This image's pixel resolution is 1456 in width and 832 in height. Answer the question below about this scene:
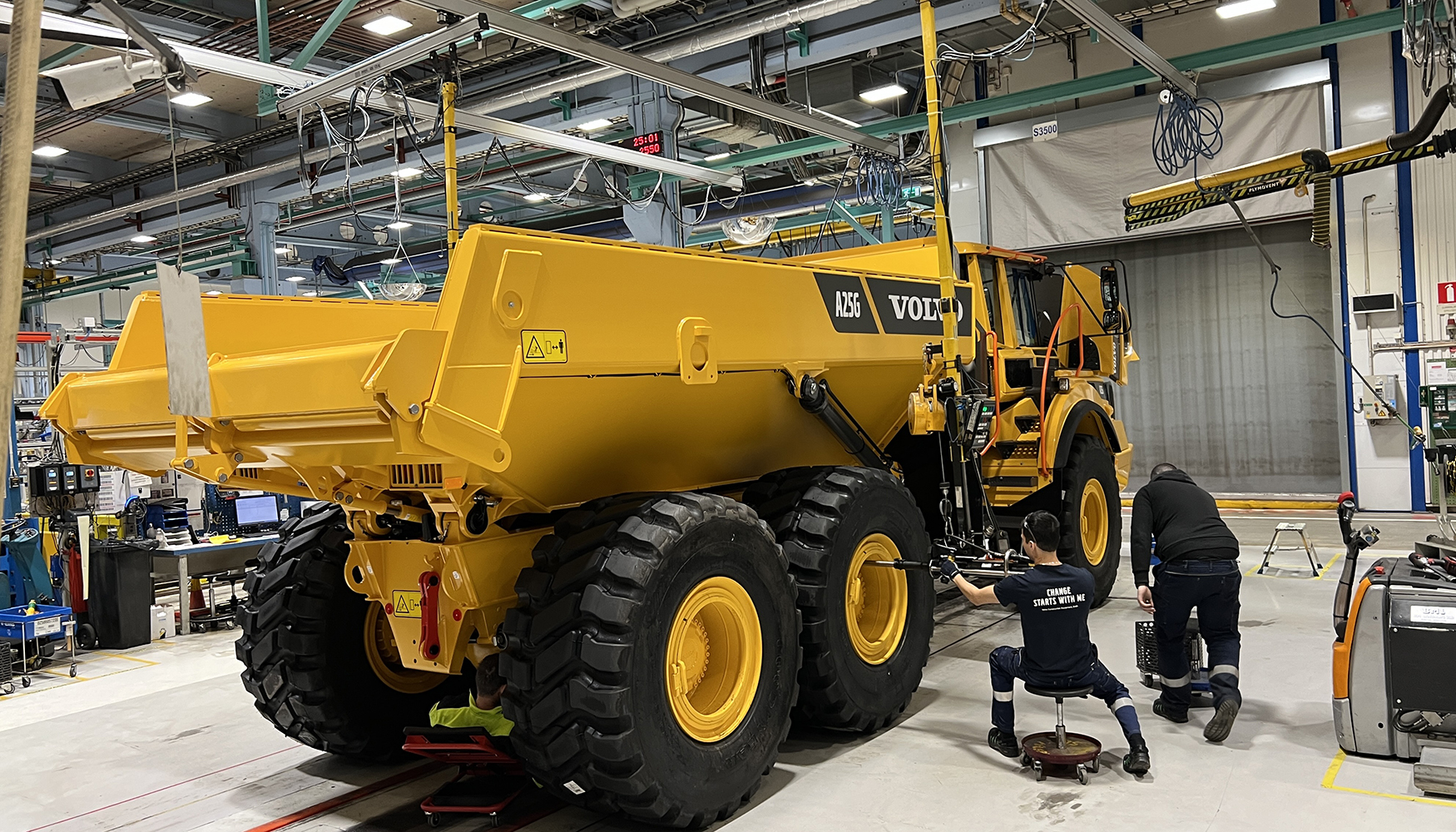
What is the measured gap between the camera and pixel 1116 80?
1186 centimetres

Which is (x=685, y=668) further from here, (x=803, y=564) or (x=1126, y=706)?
(x=1126, y=706)

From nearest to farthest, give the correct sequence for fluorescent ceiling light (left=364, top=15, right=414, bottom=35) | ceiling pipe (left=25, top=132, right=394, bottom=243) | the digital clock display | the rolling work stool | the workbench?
the rolling work stool, the workbench, fluorescent ceiling light (left=364, top=15, right=414, bottom=35), the digital clock display, ceiling pipe (left=25, top=132, right=394, bottom=243)

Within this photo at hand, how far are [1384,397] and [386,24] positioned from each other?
11819 millimetres

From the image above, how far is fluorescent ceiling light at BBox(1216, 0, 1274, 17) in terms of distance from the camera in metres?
11.6

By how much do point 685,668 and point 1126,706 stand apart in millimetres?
2042

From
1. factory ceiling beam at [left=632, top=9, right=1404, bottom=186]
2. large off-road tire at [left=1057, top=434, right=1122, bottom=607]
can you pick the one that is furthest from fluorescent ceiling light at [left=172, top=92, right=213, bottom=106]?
large off-road tire at [left=1057, top=434, right=1122, bottom=607]

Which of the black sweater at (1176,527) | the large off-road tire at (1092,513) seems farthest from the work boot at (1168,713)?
the large off-road tire at (1092,513)

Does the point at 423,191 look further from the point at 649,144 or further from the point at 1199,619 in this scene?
the point at 1199,619

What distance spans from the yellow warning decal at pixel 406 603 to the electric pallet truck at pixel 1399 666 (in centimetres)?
414

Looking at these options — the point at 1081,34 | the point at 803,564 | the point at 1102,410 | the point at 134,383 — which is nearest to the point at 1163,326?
the point at 1081,34

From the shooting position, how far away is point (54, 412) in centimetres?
477

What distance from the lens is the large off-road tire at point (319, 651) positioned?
5.14 m

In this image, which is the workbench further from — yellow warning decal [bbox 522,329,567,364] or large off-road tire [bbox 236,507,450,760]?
yellow warning decal [bbox 522,329,567,364]

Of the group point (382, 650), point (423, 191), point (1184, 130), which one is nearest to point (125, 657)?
point (382, 650)
